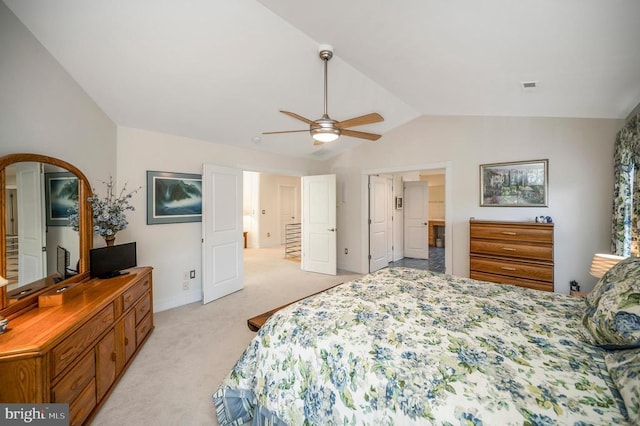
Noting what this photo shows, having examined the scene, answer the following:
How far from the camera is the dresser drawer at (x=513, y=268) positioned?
3.10 m

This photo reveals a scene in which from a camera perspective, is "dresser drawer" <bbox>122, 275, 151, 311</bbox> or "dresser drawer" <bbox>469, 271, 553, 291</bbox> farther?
"dresser drawer" <bbox>469, 271, 553, 291</bbox>

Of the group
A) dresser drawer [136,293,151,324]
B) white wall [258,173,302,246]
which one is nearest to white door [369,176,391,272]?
dresser drawer [136,293,151,324]

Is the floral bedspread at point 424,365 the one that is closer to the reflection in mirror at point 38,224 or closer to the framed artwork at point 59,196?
the reflection in mirror at point 38,224

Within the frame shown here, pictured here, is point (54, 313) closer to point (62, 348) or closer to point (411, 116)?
point (62, 348)

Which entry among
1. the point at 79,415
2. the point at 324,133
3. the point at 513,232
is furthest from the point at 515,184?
the point at 79,415

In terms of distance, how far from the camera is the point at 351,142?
5219 millimetres

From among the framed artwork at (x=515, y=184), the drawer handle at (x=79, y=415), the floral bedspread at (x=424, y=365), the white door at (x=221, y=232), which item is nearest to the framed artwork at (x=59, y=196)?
the drawer handle at (x=79, y=415)

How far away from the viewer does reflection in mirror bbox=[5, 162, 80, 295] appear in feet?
5.58

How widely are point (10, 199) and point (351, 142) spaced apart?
4540mm

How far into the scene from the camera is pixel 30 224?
1846mm

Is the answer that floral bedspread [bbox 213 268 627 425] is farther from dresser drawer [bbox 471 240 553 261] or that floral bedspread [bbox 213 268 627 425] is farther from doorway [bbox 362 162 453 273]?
doorway [bbox 362 162 453 273]

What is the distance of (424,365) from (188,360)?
7.22 ft

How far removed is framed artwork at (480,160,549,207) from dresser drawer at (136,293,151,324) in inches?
172

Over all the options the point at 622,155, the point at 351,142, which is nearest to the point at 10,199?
the point at 351,142
